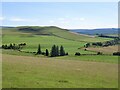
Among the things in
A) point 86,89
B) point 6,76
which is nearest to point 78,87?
point 86,89

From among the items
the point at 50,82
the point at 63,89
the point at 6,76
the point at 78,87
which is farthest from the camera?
the point at 6,76


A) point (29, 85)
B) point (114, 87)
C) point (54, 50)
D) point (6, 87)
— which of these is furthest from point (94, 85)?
point (54, 50)

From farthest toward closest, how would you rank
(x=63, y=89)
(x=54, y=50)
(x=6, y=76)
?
(x=54, y=50)
(x=6, y=76)
(x=63, y=89)

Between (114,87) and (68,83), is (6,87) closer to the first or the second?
(68,83)

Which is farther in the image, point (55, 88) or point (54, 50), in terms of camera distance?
point (54, 50)

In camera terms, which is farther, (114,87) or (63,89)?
(114,87)

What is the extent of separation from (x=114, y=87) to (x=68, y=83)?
5.39 metres

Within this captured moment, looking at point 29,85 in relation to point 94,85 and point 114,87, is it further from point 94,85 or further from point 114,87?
point 114,87

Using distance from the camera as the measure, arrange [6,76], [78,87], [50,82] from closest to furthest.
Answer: [78,87], [50,82], [6,76]

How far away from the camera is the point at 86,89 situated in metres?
26.7

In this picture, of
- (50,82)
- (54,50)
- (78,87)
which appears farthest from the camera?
(54,50)

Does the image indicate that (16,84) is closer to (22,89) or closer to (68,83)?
(22,89)

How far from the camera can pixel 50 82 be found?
A: 2958 cm

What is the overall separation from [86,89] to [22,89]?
22.5 ft
